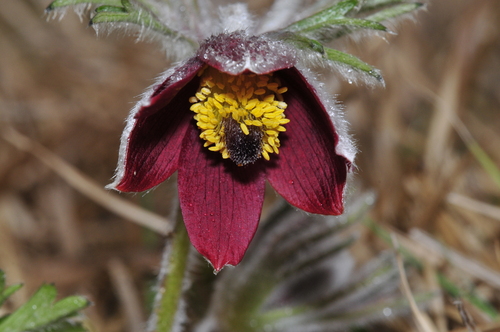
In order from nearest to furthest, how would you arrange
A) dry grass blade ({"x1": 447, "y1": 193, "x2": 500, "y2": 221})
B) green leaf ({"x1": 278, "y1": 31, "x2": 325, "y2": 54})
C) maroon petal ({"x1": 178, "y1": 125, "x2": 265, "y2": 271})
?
green leaf ({"x1": 278, "y1": 31, "x2": 325, "y2": 54}) → maroon petal ({"x1": 178, "y1": 125, "x2": 265, "y2": 271}) → dry grass blade ({"x1": 447, "y1": 193, "x2": 500, "y2": 221})

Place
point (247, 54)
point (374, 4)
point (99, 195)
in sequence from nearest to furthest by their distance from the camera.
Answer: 1. point (247, 54)
2. point (374, 4)
3. point (99, 195)

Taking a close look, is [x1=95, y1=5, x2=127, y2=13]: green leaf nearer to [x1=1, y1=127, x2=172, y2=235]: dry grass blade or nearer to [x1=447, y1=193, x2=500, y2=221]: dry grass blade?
[x1=1, y1=127, x2=172, y2=235]: dry grass blade

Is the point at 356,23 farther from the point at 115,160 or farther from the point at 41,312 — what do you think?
the point at 115,160

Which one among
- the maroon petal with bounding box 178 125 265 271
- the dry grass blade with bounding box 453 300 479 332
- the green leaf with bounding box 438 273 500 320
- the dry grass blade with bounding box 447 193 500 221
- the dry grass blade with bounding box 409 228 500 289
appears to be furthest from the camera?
the dry grass blade with bounding box 447 193 500 221

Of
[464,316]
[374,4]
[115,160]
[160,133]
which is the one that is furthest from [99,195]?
[464,316]

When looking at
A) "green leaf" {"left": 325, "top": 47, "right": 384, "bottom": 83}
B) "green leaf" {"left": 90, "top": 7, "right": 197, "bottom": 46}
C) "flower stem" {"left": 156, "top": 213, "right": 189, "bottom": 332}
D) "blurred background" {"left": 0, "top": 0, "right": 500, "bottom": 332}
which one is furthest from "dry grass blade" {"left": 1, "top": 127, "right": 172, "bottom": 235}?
"green leaf" {"left": 325, "top": 47, "right": 384, "bottom": 83}

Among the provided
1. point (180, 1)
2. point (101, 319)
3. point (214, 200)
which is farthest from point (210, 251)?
point (101, 319)

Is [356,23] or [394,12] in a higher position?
[356,23]
